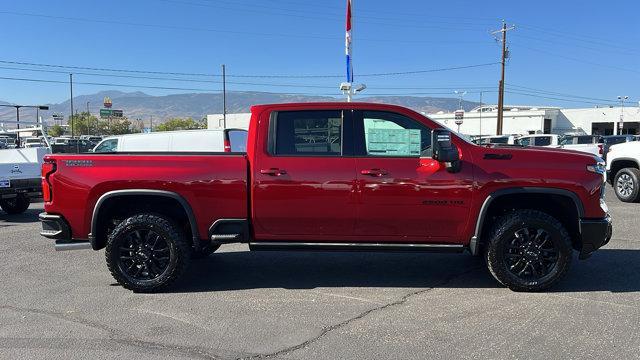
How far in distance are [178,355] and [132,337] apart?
597 millimetres

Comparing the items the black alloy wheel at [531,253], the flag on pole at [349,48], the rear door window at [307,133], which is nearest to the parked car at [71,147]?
the flag on pole at [349,48]

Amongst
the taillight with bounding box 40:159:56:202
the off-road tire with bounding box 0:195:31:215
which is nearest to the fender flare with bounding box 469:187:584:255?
the taillight with bounding box 40:159:56:202

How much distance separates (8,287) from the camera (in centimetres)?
593

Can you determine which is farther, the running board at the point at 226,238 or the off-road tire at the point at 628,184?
the off-road tire at the point at 628,184

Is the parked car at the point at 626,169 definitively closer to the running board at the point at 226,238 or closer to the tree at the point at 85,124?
the running board at the point at 226,238

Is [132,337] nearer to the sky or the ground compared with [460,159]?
nearer to the ground

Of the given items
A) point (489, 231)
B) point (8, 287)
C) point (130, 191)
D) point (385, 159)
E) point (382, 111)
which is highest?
point (382, 111)

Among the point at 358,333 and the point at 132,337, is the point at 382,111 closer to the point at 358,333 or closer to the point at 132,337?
the point at 358,333

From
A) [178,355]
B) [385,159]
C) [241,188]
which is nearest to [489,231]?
[385,159]

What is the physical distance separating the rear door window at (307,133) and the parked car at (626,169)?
9521 mm

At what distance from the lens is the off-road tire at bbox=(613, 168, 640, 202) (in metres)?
12.0

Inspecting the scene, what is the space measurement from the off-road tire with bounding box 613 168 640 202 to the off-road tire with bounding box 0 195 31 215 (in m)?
13.7

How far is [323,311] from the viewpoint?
16.4 feet

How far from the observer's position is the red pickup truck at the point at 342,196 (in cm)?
532
